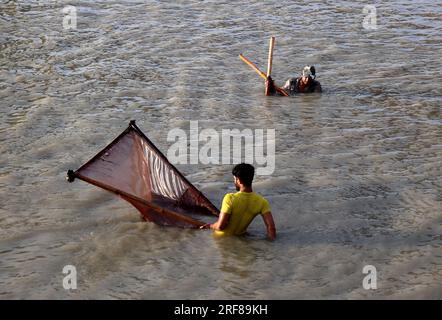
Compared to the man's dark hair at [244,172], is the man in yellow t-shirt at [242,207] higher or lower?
lower

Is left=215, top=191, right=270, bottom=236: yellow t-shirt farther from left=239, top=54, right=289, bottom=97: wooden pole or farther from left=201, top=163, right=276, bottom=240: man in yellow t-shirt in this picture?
left=239, top=54, right=289, bottom=97: wooden pole

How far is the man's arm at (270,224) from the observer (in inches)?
255

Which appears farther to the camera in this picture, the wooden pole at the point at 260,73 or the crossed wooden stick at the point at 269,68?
the wooden pole at the point at 260,73

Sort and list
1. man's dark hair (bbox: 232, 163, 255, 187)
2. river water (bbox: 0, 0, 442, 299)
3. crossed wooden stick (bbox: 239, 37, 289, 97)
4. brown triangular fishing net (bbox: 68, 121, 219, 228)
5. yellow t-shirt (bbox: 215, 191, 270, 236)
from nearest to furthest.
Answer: river water (bbox: 0, 0, 442, 299) → man's dark hair (bbox: 232, 163, 255, 187) → yellow t-shirt (bbox: 215, 191, 270, 236) → brown triangular fishing net (bbox: 68, 121, 219, 228) → crossed wooden stick (bbox: 239, 37, 289, 97)

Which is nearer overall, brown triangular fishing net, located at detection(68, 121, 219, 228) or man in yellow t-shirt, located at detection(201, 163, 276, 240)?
man in yellow t-shirt, located at detection(201, 163, 276, 240)

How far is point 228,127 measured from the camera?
9.80 meters

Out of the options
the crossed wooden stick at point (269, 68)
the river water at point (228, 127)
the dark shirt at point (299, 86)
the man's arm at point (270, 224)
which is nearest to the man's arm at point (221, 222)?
the river water at point (228, 127)

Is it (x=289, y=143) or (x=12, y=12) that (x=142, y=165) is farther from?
(x=12, y=12)

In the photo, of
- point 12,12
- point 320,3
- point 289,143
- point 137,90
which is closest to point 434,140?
point 289,143

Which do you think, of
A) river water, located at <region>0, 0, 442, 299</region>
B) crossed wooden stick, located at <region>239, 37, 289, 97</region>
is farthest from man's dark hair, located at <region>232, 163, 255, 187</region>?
crossed wooden stick, located at <region>239, 37, 289, 97</region>

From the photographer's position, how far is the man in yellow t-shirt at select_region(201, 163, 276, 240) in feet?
20.8

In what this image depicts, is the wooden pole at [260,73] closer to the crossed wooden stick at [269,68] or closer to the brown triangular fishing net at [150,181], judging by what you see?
the crossed wooden stick at [269,68]

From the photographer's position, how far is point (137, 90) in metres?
11.1
